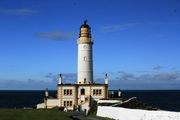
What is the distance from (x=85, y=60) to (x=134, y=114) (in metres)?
43.2

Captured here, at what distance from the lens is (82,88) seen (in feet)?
274

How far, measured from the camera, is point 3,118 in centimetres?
4403

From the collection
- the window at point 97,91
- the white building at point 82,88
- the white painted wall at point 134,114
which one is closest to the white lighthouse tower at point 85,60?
the white building at point 82,88

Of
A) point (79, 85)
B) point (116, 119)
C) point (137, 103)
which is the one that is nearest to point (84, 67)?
point (79, 85)

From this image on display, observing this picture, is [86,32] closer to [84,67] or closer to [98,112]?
[84,67]

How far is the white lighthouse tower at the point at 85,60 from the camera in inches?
3310

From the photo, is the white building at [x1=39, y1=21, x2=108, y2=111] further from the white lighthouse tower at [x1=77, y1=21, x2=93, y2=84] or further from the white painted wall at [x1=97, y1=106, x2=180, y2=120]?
the white painted wall at [x1=97, y1=106, x2=180, y2=120]

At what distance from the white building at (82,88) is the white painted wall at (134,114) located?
27138mm

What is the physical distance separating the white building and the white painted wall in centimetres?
2714

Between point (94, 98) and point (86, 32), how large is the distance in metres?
12.2

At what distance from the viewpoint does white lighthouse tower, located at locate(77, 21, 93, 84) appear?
3310 inches

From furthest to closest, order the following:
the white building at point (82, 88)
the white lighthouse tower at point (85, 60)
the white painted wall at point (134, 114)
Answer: the white lighthouse tower at point (85, 60)
the white building at point (82, 88)
the white painted wall at point (134, 114)

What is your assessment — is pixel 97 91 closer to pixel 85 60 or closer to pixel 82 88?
pixel 82 88

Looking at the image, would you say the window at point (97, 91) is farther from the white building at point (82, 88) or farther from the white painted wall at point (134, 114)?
the white painted wall at point (134, 114)
